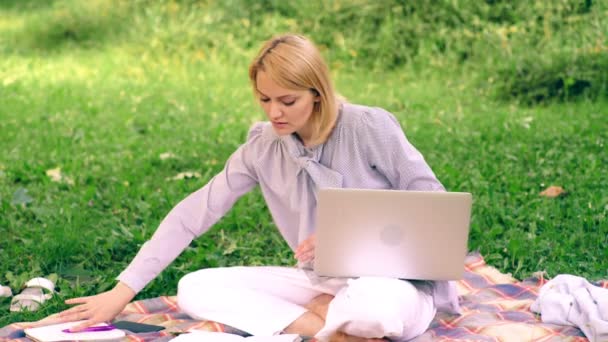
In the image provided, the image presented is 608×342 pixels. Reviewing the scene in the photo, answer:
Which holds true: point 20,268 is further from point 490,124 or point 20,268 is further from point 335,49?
point 335,49

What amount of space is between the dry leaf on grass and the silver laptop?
A: 9.53 feet

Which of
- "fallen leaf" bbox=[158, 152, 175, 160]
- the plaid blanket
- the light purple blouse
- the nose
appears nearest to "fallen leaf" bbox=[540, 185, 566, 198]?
the plaid blanket

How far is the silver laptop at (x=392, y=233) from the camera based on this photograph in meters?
3.20

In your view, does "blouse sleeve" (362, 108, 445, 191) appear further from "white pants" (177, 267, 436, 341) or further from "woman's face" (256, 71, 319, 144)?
"white pants" (177, 267, 436, 341)

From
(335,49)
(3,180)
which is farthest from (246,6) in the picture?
(3,180)

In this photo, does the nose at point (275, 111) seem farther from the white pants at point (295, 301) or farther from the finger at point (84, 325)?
the finger at point (84, 325)

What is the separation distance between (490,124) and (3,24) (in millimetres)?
8344

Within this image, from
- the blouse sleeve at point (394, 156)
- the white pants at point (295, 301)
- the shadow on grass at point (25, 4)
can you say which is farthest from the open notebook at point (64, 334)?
the shadow on grass at point (25, 4)

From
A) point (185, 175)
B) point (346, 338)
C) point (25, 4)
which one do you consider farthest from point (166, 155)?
point (25, 4)

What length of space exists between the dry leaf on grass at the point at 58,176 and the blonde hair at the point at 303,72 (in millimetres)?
2606

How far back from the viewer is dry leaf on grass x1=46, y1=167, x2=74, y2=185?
19.2ft

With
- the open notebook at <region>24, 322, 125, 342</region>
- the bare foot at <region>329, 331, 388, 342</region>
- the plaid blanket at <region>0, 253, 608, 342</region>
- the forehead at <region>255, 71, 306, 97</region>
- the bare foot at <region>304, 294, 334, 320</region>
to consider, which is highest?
the forehead at <region>255, 71, 306, 97</region>

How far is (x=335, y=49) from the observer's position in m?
9.88

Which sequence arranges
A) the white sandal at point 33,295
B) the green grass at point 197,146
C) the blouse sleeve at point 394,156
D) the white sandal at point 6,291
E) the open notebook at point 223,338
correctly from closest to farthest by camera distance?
the open notebook at point 223,338
the blouse sleeve at point 394,156
the white sandal at point 33,295
the white sandal at point 6,291
the green grass at point 197,146
